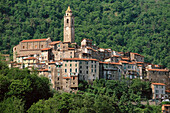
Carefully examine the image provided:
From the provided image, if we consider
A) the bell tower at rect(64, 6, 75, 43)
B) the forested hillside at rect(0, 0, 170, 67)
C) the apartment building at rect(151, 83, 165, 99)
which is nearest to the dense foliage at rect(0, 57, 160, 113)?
the apartment building at rect(151, 83, 165, 99)

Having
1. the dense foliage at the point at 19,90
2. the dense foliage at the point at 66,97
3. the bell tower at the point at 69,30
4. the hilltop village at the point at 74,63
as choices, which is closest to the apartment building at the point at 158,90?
the hilltop village at the point at 74,63

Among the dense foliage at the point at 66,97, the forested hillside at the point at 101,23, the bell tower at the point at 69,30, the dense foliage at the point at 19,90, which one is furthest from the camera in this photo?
the forested hillside at the point at 101,23

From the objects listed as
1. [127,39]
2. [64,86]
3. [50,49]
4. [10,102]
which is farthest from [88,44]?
[127,39]

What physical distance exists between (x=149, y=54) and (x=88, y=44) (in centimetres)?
5303

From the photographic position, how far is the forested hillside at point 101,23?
143750mm

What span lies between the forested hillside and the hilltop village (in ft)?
98.4

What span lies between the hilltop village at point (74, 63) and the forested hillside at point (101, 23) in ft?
98.4

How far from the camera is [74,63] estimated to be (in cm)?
8606

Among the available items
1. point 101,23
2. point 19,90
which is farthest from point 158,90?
point 101,23

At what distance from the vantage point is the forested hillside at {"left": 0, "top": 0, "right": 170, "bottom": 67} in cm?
14375

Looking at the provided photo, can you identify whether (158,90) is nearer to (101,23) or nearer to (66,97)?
(66,97)

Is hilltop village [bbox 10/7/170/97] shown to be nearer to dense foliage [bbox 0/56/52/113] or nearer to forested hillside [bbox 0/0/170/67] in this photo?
dense foliage [bbox 0/56/52/113]

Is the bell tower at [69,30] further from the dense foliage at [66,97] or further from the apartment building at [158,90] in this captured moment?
the apartment building at [158,90]

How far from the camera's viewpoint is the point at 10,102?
2579 inches
